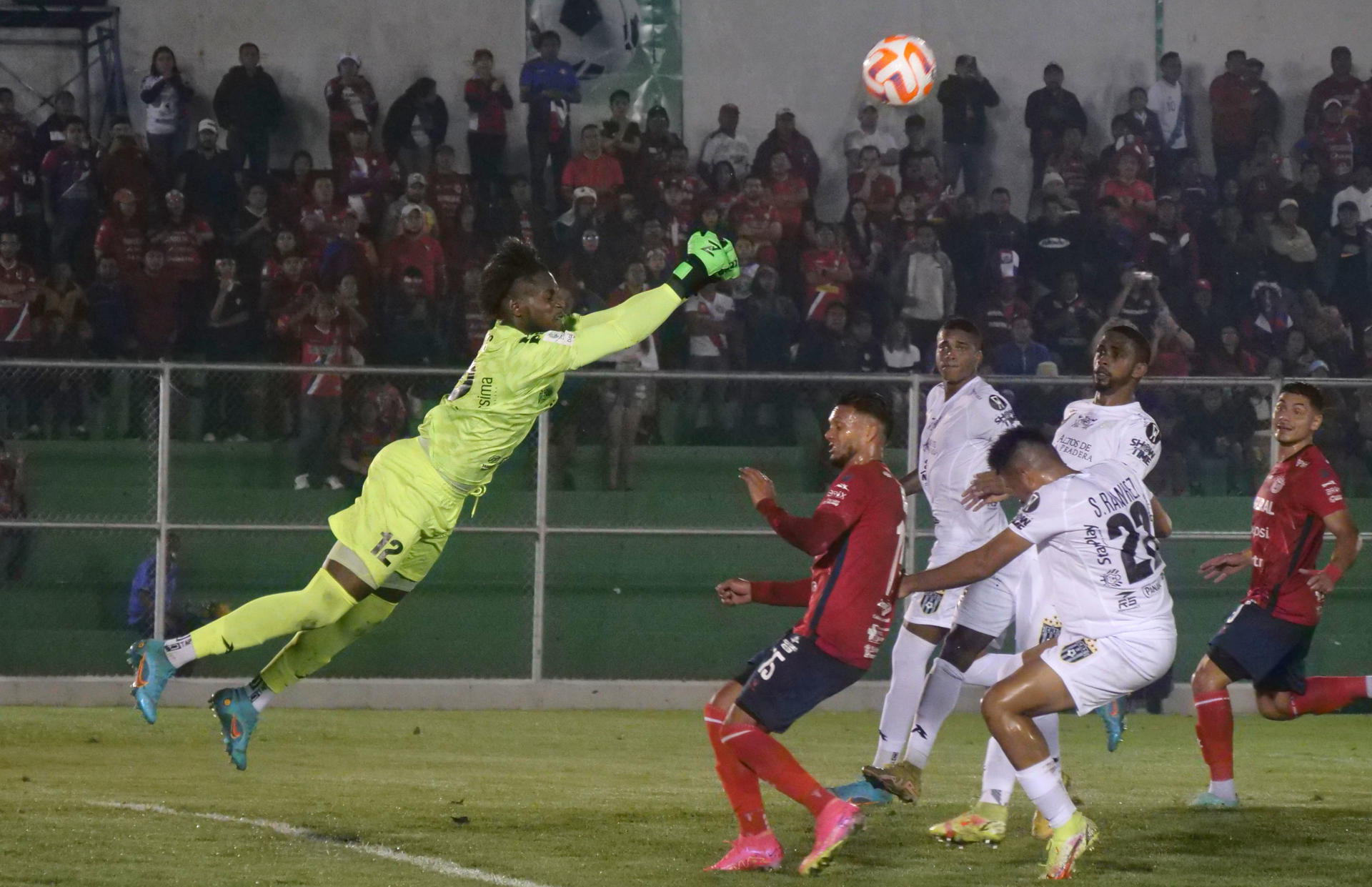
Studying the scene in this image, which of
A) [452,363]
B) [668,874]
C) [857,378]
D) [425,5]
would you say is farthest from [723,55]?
[668,874]

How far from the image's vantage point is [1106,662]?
6.70 metres

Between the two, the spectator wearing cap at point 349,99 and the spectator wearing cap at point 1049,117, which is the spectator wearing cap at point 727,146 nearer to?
the spectator wearing cap at point 1049,117

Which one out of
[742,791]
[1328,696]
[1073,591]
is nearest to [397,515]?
Result: [742,791]

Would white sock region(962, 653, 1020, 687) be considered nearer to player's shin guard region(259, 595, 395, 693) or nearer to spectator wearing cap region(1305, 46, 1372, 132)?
player's shin guard region(259, 595, 395, 693)

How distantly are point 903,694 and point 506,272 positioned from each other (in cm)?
291

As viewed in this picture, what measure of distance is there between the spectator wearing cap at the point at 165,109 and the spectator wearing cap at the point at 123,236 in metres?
1.07

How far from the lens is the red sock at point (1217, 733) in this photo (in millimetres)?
8695

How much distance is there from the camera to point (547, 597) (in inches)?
539

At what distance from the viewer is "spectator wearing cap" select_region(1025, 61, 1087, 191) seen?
60.9ft

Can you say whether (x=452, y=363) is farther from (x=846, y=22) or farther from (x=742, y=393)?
(x=846, y=22)

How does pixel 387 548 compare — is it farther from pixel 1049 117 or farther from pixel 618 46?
pixel 618 46

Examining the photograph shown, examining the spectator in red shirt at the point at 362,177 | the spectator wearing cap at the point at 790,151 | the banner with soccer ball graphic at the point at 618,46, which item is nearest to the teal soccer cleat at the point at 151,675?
the spectator in red shirt at the point at 362,177

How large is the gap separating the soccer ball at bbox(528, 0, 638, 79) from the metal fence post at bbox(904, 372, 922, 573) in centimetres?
819

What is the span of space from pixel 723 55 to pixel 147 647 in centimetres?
1373
